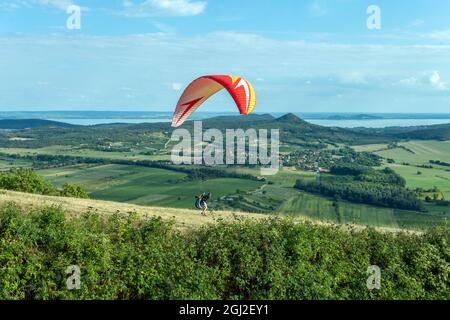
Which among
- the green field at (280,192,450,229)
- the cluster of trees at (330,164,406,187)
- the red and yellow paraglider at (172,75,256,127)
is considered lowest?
the green field at (280,192,450,229)

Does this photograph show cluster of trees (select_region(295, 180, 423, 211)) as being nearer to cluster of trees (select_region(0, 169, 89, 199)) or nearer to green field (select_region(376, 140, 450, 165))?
cluster of trees (select_region(0, 169, 89, 199))

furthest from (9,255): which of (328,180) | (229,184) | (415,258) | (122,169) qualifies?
(122,169)

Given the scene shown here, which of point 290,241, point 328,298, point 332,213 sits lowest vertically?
point 332,213

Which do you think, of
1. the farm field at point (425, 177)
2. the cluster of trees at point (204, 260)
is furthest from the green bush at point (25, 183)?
the farm field at point (425, 177)

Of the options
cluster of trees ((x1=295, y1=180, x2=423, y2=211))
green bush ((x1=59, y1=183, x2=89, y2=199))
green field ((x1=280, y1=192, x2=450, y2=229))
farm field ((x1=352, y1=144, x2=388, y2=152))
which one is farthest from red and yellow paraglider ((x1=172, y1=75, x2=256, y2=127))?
farm field ((x1=352, y1=144, x2=388, y2=152))

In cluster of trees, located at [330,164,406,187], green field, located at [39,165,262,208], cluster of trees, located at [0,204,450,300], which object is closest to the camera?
cluster of trees, located at [0,204,450,300]

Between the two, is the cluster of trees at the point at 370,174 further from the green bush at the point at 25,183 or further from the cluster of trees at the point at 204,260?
the cluster of trees at the point at 204,260

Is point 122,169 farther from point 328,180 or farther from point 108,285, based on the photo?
point 108,285
